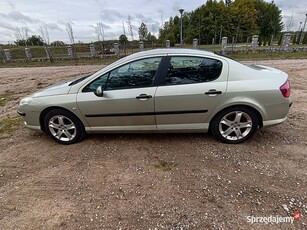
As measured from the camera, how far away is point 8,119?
15.5 feet

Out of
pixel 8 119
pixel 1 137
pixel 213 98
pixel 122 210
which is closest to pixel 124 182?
pixel 122 210

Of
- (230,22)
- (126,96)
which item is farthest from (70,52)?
(230,22)

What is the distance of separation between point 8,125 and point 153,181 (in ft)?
12.4

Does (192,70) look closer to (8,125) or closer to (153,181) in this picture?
(153,181)

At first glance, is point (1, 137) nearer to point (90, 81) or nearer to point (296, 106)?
point (90, 81)

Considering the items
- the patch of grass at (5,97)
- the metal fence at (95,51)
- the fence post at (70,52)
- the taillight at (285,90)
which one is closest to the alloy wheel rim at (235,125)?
the taillight at (285,90)

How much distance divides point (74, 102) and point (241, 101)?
257cm

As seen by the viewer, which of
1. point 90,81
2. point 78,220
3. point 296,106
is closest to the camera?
point 78,220

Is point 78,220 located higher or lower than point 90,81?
lower

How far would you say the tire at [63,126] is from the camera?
10.8 feet

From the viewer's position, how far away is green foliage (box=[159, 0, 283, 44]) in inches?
1976

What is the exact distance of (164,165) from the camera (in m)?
2.83

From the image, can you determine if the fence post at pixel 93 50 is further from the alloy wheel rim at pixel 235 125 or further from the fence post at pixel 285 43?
the alloy wheel rim at pixel 235 125

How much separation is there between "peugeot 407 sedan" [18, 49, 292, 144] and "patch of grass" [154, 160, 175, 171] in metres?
0.55
